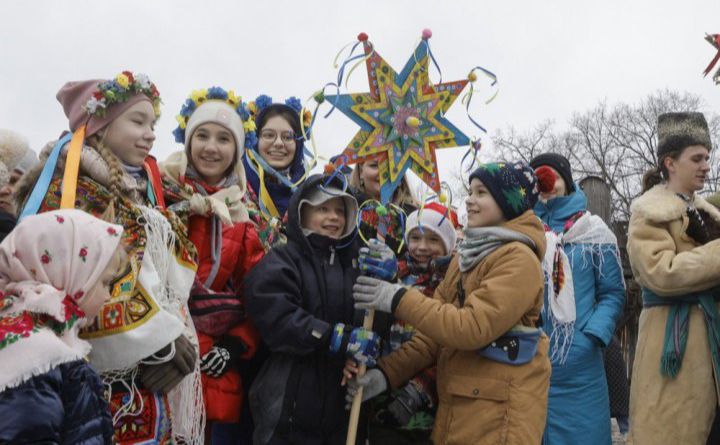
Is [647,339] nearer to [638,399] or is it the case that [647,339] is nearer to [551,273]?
[638,399]

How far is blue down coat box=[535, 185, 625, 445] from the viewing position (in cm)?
377

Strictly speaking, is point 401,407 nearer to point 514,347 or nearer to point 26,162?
point 514,347

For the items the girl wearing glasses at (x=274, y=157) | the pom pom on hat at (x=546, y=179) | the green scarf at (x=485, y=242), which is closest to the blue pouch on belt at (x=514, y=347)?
the green scarf at (x=485, y=242)

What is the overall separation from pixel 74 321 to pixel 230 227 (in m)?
1.16

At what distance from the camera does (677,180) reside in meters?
3.82

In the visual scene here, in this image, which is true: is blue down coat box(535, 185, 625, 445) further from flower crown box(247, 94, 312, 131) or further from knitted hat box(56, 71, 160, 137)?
knitted hat box(56, 71, 160, 137)

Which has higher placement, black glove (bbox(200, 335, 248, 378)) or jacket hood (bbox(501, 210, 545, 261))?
jacket hood (bbox(501, 210, 545, 261))

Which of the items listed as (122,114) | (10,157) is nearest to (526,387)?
Answer: (122,114)

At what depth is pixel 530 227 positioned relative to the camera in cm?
294

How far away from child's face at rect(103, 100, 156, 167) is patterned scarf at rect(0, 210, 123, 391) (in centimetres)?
62

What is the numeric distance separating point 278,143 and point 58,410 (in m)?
2.41

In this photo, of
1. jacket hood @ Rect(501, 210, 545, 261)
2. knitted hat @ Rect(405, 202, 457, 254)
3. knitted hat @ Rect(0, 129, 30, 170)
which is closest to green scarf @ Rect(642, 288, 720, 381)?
jacket hood @ Rect(501, 210, 545, 261)

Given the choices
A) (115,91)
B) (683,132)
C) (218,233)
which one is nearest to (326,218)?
(218,233)

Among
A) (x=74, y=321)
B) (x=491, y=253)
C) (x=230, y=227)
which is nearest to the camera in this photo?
(x=74, y=321)
